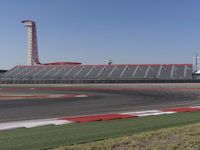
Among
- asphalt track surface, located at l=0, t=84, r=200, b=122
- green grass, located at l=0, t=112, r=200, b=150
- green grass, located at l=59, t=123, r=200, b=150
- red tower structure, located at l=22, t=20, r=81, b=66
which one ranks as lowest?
asphalt track surface, located at l=0, t=84, r=200, b=122

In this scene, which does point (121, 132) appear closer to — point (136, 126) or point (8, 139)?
point (136, 126)

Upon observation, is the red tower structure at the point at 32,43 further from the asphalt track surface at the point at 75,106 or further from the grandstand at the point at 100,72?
the asphalt track surface at the point at 75,106

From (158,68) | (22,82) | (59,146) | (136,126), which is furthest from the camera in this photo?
(158,68)

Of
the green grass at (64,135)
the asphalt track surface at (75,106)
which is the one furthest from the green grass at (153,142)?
the asphalt track surface at (75,106)

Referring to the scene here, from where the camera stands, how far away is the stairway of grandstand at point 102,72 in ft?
235

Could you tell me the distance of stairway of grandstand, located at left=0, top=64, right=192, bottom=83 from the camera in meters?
71.7

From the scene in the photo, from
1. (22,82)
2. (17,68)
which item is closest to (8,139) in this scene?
(22,82)

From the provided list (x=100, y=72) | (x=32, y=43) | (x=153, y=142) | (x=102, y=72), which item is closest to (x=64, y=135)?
(x=153, y=142)

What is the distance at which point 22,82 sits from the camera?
216 feet

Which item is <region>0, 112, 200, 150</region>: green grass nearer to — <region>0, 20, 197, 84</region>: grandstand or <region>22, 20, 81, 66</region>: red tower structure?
<region>0, 20, 197, 84</region>: grandstand

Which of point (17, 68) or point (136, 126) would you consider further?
point (17, 68)

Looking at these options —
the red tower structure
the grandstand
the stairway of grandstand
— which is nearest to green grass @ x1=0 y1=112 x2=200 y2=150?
the grandstand

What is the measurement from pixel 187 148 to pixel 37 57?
111 m

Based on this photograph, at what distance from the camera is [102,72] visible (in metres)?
79.8
